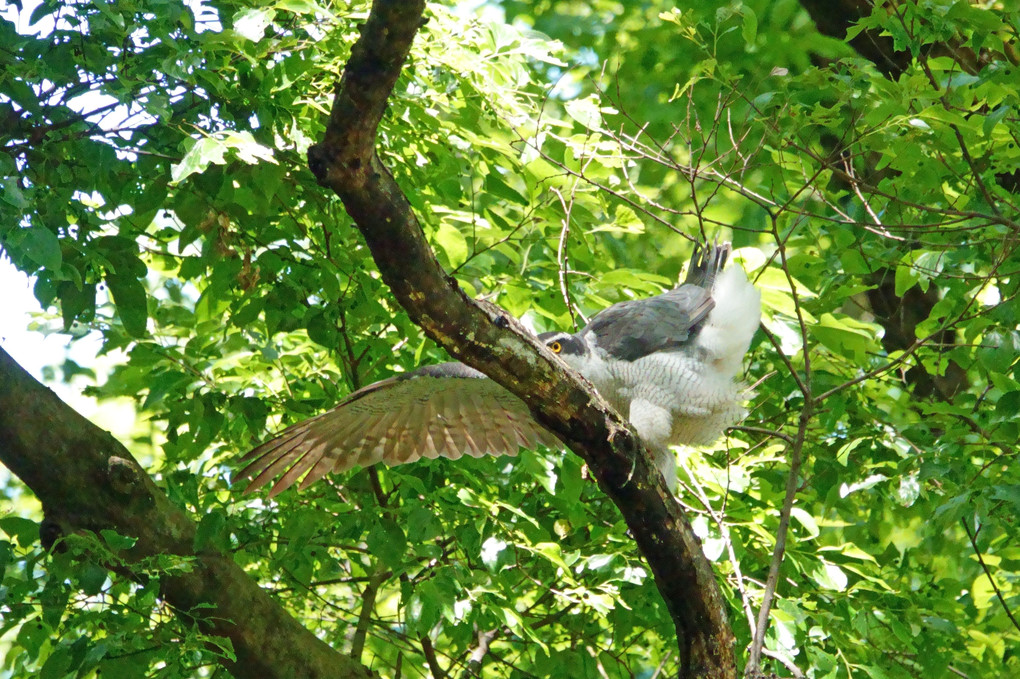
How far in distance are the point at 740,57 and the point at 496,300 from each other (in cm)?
299

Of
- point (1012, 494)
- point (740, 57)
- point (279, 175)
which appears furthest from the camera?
point (740, 57)

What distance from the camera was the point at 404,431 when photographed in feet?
14.0

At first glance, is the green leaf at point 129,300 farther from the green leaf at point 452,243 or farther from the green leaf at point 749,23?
the green leaf at point 749,23

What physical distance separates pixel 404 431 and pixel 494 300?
2.31 feet

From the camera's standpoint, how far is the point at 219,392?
3.92 metres

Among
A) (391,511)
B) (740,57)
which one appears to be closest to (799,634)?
(391,511)

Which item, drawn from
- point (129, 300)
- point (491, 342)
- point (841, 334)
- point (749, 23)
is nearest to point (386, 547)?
point (129, 300)

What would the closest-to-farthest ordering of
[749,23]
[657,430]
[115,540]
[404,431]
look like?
1. [115,540]
2. [749,23]
3. [657,430]
4. [404,431]

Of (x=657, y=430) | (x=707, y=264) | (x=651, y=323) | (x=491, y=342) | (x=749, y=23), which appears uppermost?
(x=707, y=264)

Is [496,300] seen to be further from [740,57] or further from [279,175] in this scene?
[740,57]

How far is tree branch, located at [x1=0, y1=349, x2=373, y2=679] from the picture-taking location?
352 centimetres

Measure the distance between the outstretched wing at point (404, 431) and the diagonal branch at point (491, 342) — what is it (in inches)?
37.5

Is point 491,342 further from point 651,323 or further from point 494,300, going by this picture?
point 651,323

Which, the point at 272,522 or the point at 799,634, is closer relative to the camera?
the point at 799,634
